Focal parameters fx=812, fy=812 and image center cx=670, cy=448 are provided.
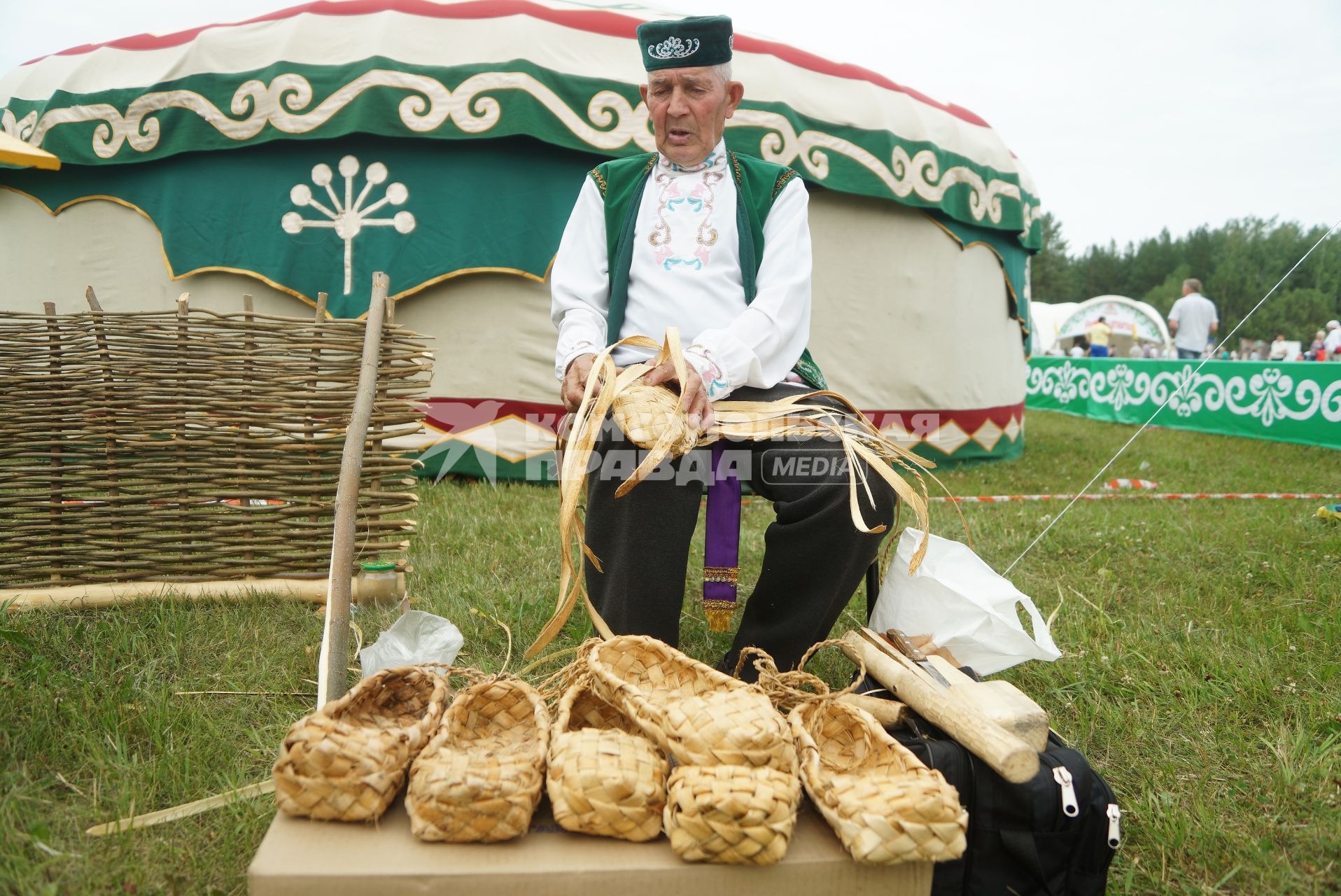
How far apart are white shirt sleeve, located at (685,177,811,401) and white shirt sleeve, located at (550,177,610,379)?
310mm

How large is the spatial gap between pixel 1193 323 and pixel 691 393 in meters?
10.4

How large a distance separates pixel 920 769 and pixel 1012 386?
223 inches

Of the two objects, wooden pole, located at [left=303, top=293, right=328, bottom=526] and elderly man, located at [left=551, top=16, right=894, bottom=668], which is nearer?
elderly man, located at [left=551, top=16, right=894, bottom=668]

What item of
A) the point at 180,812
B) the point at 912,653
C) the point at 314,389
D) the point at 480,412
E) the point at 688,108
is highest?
the point at 688,108

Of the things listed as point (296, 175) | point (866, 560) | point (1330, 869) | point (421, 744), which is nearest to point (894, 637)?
point (866, 560)

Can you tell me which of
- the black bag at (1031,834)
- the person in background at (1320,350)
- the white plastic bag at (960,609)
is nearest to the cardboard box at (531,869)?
the black bag at (1031,834)

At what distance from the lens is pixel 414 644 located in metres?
1.79

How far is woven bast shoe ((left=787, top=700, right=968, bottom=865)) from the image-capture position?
1.00 m

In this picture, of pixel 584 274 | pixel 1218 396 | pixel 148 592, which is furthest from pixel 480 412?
pixel 1218 396

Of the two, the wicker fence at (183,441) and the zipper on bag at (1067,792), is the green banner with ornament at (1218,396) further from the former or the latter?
the wicker fence at (183,441)

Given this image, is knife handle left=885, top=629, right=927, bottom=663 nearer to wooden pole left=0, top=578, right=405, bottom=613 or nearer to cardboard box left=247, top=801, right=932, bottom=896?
cardboard box left=247, top=801, right=932, bottom=896

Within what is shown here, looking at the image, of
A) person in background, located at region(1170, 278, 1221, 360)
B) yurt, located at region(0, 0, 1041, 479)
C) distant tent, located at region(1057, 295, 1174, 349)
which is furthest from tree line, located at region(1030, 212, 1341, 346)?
yurt, located at region(0, 0, 1041, 479)

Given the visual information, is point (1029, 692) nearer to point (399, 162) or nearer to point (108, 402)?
point (108, 402)

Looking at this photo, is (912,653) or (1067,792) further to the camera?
(912,653)
